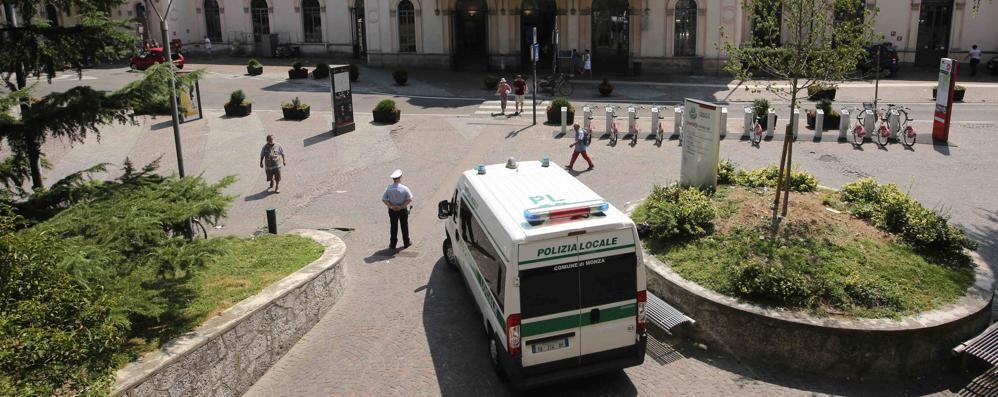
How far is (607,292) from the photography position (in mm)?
8938

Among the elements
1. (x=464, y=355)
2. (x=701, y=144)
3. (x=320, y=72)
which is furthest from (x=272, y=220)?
(x=320, y=72)

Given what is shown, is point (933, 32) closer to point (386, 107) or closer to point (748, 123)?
point (748, 123)

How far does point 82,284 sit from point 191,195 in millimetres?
2820

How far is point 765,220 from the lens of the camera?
12898 millimetres

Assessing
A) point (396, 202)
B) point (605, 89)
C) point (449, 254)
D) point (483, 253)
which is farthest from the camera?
point (605, 89)

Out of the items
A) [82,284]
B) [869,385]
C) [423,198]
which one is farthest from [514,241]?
[423,198]

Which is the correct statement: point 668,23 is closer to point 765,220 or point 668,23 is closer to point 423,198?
point 423,198

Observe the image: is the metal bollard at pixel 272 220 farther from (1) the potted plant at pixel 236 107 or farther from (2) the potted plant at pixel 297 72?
(2) the potted plant at pixel 297 72

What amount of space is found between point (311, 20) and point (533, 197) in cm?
3901

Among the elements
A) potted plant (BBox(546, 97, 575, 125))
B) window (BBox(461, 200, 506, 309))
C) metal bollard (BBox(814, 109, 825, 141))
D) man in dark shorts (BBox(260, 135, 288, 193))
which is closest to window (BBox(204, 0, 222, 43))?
potted plant (BBox(546, 97, 575, 125))

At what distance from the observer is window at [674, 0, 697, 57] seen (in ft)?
124

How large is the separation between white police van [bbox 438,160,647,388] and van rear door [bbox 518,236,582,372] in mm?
11

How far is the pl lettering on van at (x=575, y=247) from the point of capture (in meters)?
8.64

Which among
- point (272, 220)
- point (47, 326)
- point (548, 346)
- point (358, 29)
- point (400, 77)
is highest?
point (358, 29)
